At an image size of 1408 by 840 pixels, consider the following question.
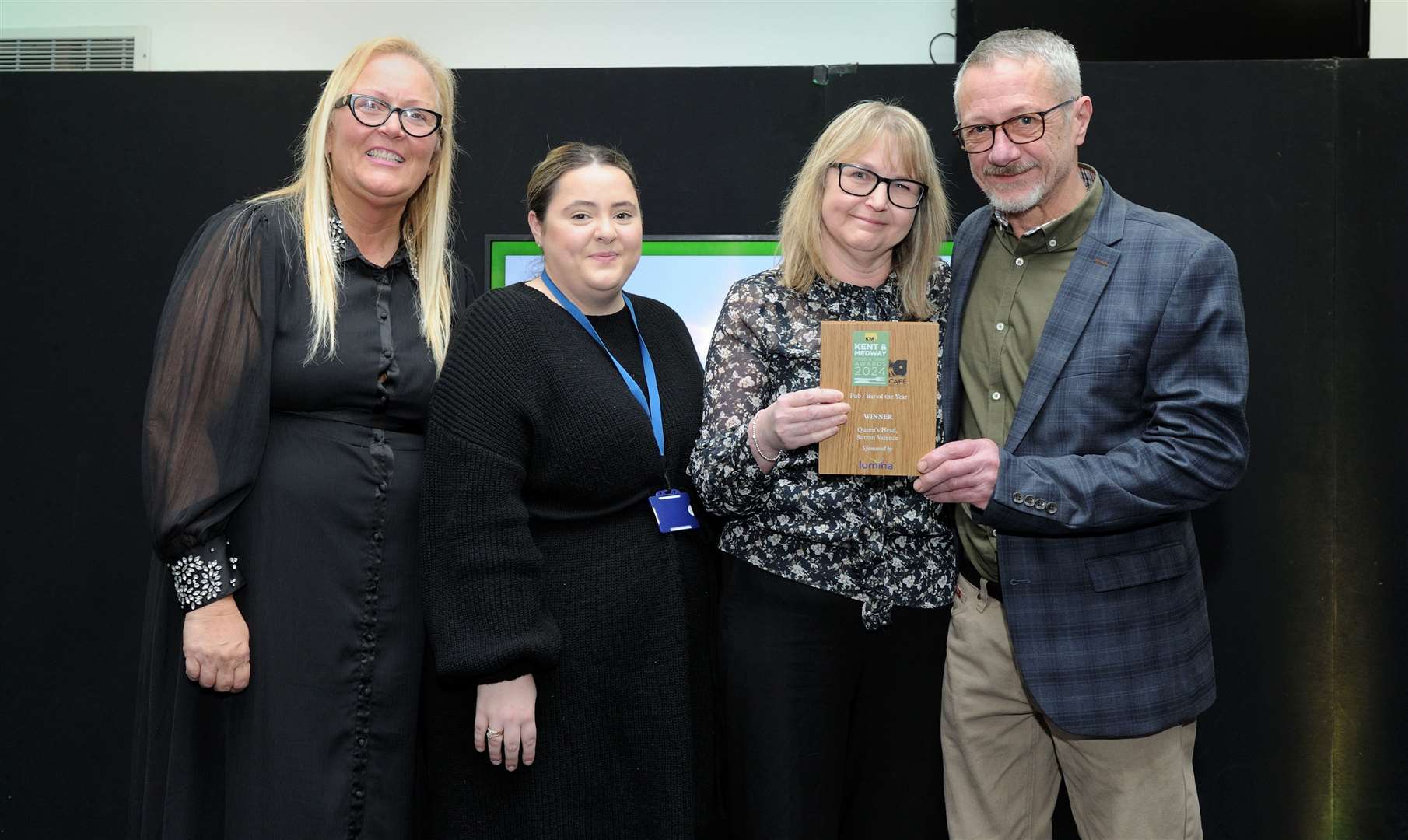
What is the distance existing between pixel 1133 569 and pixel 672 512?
3.05ft

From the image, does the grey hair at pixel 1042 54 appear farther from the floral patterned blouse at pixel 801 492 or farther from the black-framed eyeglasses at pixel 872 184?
the floral patterned blouse at pixel 801 492

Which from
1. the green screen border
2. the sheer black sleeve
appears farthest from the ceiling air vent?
the sheer black sleeve

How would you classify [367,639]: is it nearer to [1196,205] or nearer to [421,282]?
[421,282]

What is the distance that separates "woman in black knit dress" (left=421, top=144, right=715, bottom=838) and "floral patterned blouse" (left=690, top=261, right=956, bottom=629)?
14 centimetres

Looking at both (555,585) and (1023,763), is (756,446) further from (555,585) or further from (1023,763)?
(1023,763)

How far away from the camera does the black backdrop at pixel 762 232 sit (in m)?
3.17

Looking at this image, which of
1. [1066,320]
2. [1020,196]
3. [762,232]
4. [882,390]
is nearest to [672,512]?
[882,390]

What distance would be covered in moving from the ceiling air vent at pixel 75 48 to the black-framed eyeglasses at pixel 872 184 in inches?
145

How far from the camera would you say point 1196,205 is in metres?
3.24

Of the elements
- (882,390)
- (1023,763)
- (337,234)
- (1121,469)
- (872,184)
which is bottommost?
(1023,763)

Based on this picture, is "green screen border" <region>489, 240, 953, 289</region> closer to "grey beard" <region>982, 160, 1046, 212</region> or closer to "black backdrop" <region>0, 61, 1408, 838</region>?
"black backdrop" <region>0, 61, 1408, 838</region>

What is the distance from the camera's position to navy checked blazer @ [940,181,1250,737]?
194cm

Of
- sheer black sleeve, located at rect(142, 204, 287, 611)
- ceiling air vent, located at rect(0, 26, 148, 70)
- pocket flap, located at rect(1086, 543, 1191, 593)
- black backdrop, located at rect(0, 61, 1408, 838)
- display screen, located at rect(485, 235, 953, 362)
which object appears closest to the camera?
sheer black sleeve, located at rect(142, 204, 287, 611)

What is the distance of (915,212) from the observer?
2160mm
